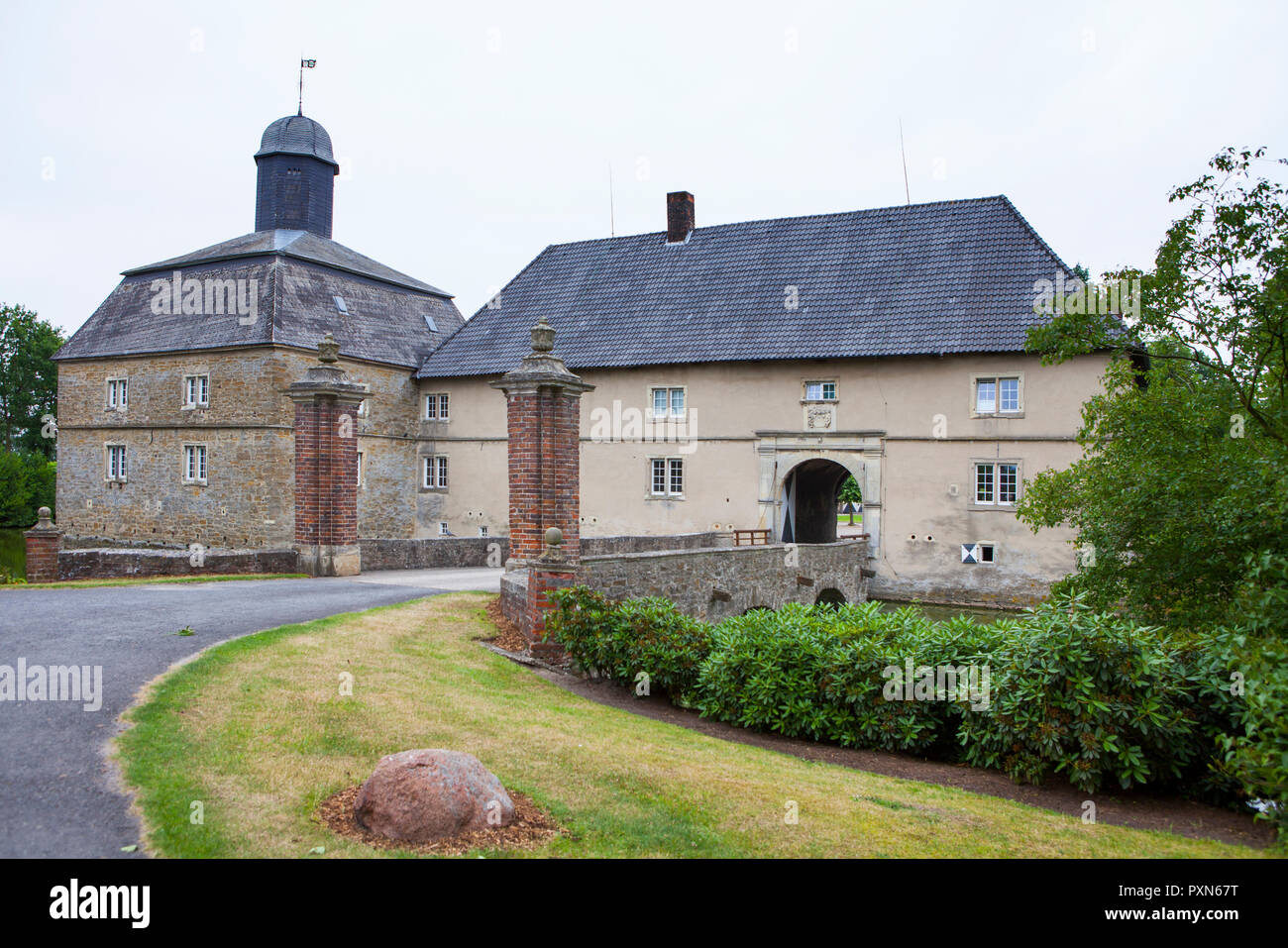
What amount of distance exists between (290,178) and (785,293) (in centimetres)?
2165

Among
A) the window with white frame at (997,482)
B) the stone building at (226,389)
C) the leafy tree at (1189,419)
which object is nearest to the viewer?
the leafy tree at (1189,419)

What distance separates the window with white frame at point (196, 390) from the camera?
31203 millimetres

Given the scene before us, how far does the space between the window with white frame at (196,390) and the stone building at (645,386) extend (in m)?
0.12

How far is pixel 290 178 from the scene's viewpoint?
124ft

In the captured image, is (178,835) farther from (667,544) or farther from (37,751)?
(667,544)

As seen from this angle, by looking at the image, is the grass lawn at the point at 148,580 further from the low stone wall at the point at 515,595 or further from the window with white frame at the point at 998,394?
the window with white frame at the point at 998,394

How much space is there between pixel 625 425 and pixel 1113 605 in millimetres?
17493

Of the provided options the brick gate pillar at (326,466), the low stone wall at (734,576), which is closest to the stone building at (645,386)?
the low stone wall at (734,576)

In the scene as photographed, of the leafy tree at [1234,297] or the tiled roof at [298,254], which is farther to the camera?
the tiled roof at [298,254]

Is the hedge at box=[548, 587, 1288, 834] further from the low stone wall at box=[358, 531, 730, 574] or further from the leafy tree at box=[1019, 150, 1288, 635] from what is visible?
the low stone wall at box=[358, 531, 730, 574]

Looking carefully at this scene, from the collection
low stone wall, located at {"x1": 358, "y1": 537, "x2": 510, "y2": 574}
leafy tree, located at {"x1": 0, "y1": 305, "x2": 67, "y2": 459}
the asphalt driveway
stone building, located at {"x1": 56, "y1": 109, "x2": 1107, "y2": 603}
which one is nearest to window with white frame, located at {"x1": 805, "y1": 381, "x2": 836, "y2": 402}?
stone building, located at {"x1": 56, "y1": 109, "x2": 1107, "y2": 603}

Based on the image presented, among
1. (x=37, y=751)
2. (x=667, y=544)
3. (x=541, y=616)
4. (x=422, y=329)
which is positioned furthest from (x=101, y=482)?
(x=37, y=751)

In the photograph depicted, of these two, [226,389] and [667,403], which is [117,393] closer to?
[226,389]

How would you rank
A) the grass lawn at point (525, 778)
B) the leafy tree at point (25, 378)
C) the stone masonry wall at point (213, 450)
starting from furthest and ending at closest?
Result: the leafy tree at point (25, 378) → the stone masonry wall at point (213, 450) → the grass lawn at point (525, 778)
